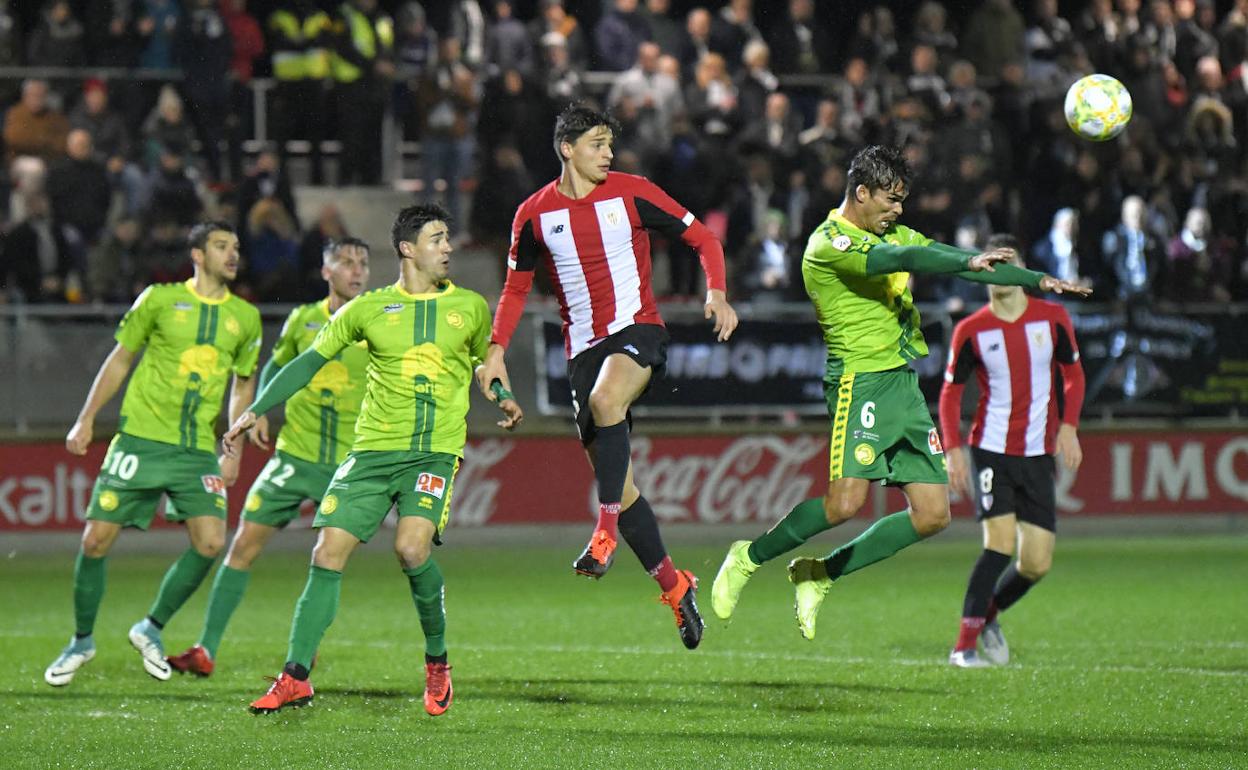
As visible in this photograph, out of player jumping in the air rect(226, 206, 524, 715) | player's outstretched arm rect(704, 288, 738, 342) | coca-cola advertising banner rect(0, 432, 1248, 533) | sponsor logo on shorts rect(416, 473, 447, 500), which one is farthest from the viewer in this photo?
coca-cola advertising banner rect(0, 432, 1248, 533)

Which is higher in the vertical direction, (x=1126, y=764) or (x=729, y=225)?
(x=729, y=225)

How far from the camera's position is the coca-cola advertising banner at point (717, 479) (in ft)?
48.0

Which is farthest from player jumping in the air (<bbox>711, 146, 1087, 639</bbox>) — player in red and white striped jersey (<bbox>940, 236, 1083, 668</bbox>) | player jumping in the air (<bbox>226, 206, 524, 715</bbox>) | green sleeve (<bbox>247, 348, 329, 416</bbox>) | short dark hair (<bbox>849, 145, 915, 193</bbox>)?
green sleeve (<bbox>247, 348, 329, 416</bbox>)

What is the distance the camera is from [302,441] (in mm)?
8820

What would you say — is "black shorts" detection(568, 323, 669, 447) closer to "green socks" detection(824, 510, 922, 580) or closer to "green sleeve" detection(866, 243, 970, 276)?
"green sleeve" detection(866, 243, 970, 276)

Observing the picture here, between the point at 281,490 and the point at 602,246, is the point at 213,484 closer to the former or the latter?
the point at 281,490

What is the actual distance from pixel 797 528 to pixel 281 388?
2298 millimetres

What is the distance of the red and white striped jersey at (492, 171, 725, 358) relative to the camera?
7.45 metres

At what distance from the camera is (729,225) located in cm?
1627

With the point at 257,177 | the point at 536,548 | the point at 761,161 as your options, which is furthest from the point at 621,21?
the point at 536,548

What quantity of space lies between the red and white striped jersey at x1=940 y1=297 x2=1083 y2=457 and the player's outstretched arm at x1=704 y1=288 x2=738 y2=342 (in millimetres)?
2374

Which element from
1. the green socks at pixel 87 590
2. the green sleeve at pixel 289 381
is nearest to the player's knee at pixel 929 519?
the green sleeve at pixel 289 381

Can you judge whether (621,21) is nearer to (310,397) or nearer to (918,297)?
(918,297)

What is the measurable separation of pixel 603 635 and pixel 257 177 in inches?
279
